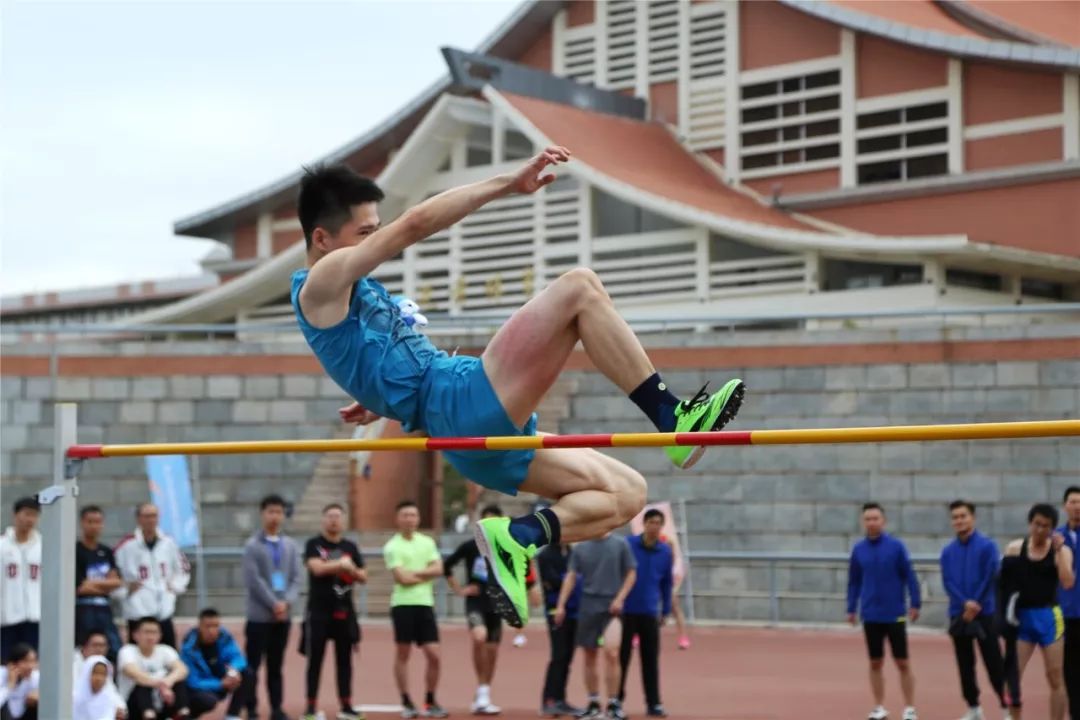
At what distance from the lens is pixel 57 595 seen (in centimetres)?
709

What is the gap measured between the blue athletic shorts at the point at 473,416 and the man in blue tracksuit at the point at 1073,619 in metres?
5.76

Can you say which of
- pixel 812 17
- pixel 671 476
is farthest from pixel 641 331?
pixel 812 17

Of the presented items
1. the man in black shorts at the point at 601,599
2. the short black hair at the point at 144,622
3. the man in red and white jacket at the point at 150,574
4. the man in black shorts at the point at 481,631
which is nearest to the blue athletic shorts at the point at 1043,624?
the man in black shorts at the point at 601,599

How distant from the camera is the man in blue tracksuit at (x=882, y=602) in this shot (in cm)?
1190

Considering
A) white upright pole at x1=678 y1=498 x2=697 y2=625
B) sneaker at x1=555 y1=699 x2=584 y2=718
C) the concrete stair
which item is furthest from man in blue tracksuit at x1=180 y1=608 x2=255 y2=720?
the concrete stair

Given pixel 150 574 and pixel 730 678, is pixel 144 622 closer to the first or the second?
pixel 150 574

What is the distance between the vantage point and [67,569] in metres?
7.11

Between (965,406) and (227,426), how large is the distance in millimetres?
8850

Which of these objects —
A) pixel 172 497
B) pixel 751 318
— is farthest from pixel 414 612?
pixel 751 318

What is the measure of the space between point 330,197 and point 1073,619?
6667 millimetres

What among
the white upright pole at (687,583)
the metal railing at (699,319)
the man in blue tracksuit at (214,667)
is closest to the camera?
the man in blue tracksuit at (214,667)

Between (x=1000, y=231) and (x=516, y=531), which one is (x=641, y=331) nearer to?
(x=1000, y=231)

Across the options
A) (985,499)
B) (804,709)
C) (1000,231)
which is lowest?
(804,709)

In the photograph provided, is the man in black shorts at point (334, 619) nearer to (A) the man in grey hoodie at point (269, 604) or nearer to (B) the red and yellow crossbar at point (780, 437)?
(A) the man in grey hoodie at point (269, 604)
